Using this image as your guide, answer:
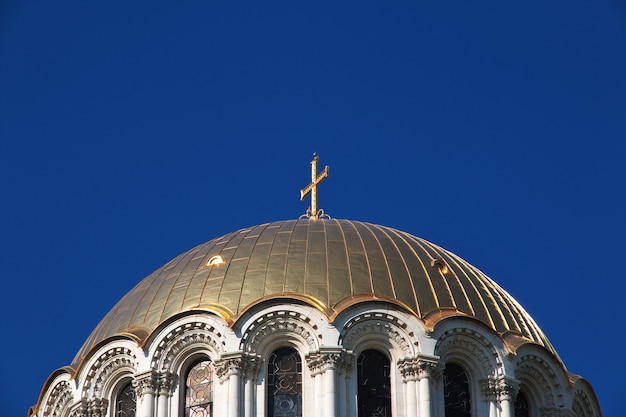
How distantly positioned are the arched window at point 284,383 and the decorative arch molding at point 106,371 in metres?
3.88

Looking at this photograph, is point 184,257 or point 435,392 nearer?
point 435,392

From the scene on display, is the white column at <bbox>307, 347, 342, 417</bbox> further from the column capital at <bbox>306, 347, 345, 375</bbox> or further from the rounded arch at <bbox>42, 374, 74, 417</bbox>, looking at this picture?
the rounded arch at <bbox>42, 374, 74, 417</bbox>

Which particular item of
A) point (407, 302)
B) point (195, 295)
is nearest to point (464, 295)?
point (407, 302)

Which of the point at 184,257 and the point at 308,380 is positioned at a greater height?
the point at 184,257

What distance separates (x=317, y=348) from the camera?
59.2 m

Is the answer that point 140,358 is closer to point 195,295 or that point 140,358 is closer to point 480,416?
point 195,295

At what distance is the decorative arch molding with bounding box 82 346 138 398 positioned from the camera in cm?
6084

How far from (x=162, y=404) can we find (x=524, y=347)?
31.0 feet

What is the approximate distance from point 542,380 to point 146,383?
1035cm

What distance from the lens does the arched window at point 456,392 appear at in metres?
59.9

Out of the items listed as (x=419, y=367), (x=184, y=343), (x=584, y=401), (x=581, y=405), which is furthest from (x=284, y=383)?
(x=584, y=401)

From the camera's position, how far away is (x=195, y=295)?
6125cm

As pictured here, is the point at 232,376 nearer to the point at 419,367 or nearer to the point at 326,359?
the point at 326,359

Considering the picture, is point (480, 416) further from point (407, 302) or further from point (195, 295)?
point (195, 295)
